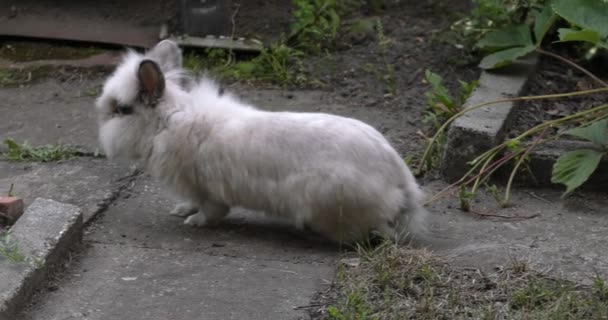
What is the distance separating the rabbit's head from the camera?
4602mm

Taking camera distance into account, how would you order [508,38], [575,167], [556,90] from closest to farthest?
[575,167]
[508,38]
[556,90]

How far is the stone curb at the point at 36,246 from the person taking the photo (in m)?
3.69

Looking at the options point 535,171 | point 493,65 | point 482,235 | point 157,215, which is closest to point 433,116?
point 493,65

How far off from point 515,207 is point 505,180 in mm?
307

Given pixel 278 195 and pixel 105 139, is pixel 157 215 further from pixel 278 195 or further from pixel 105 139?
pixel 278 195

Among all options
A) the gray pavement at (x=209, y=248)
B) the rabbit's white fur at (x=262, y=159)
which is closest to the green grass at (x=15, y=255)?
the gray pavement at (x=209, y=248)

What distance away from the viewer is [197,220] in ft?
15.5

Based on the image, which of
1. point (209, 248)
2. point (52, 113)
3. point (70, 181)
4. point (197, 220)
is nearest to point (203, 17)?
point (52, 113)

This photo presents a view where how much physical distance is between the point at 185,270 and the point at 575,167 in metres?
1.92

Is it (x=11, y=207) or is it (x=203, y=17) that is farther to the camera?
(x=203, y=17)

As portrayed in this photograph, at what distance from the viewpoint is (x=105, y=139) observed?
478 centimetres

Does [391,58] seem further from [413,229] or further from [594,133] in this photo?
[413,229]

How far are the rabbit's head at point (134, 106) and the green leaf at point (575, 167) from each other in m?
1.84

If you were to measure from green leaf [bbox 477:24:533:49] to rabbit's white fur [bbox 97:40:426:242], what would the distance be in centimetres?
152
